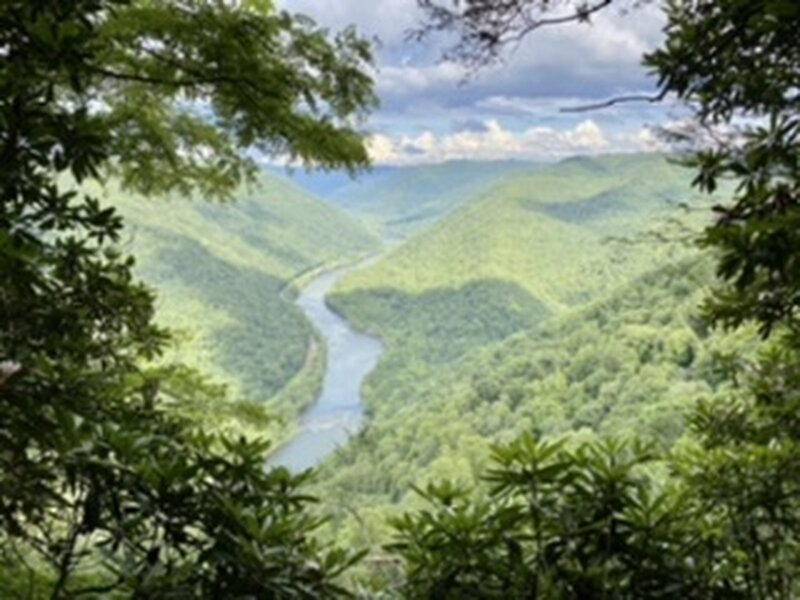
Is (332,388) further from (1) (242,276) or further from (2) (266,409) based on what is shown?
(2) (266,409)

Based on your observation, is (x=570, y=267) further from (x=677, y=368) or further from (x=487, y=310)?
(x=677, y=368)

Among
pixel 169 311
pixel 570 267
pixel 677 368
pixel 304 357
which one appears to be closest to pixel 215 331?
pixel 169 311

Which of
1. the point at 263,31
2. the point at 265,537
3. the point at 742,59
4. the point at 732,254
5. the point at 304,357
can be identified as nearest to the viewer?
the point at 265,537

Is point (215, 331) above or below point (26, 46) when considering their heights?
below

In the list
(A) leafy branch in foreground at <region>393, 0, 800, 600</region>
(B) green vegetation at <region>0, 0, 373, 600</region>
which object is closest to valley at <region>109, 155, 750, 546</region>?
(A) leafy branch in foreground at <region>393, 0, 800, 600</region>

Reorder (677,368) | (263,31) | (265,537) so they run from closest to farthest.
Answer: (265,537) < (263,31) < (677,368)

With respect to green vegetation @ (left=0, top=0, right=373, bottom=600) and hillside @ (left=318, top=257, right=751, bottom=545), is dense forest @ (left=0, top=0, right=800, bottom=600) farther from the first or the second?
hillside @ (left=318, top=257, right=751, bottom=545)

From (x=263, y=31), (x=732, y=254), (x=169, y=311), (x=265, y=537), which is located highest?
(x=263, y=31)

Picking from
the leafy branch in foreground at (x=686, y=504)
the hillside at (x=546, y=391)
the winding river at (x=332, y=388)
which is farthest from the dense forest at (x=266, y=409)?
the hillside at (x=546, y=391)
